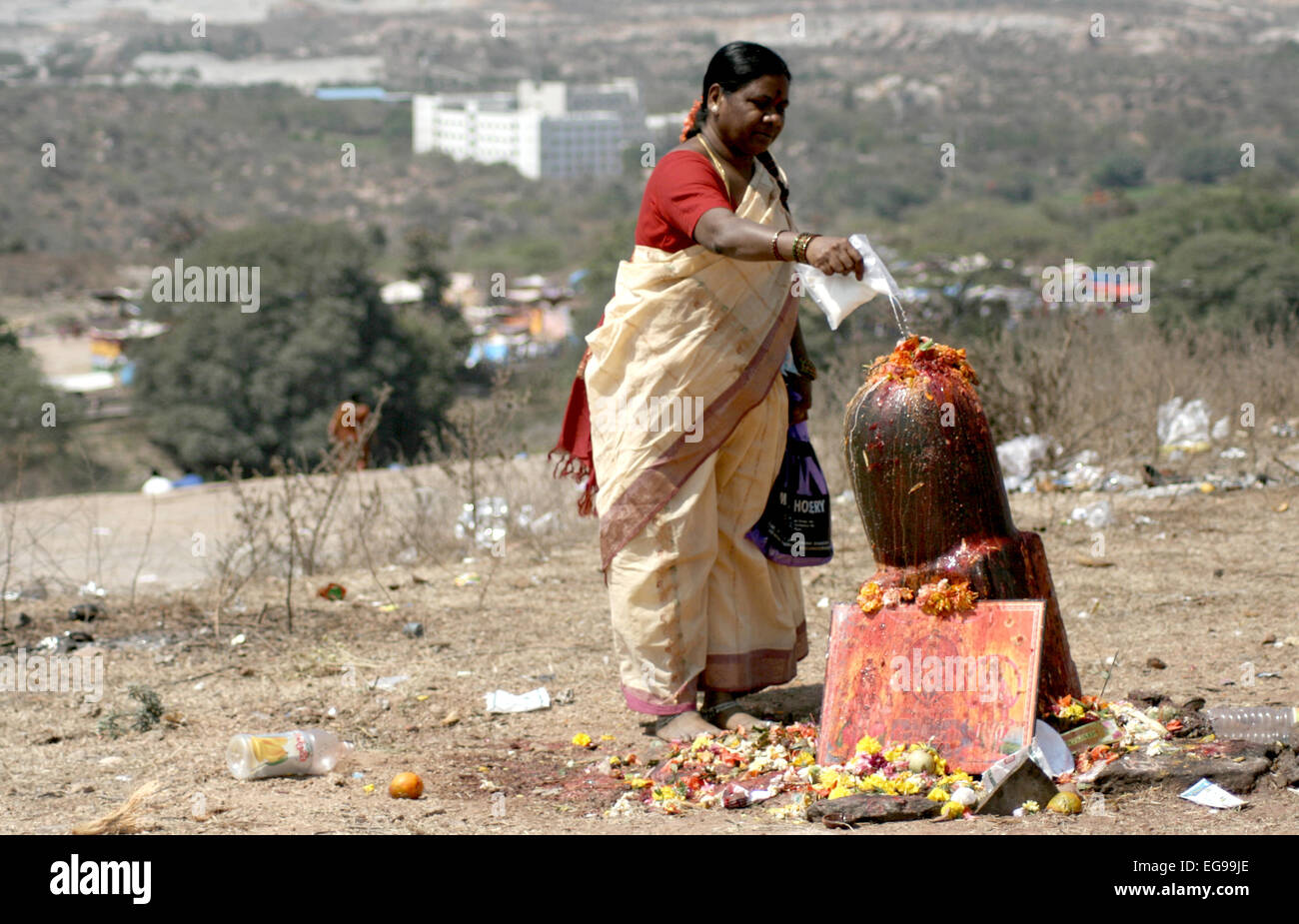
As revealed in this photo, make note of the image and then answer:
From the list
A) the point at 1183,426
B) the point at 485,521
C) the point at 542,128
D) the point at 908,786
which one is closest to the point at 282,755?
the point at 908,786

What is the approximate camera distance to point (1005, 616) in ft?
10.8

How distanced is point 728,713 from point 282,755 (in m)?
1.17

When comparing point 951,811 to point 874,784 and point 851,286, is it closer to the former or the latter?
point 874,784

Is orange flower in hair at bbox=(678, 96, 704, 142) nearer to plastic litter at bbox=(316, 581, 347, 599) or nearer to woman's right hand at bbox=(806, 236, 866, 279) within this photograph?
woman's right hand at bbox=(806, 236, 866, 279)

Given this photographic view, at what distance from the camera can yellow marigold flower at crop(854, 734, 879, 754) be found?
131 inches

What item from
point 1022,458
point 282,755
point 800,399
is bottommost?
point 282,755

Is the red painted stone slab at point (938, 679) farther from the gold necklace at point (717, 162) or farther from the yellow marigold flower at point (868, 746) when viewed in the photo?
the gold necklace at point (717, 162)

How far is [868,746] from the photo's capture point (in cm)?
333

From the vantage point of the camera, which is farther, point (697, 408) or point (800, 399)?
point (800, 399)

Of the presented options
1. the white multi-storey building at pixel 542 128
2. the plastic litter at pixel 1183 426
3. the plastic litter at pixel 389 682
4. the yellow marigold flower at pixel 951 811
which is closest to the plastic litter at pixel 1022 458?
the plastic litter at pixel 1183 426

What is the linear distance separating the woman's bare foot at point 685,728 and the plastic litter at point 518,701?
663mm

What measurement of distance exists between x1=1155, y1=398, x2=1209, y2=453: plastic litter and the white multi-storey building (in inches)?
3150

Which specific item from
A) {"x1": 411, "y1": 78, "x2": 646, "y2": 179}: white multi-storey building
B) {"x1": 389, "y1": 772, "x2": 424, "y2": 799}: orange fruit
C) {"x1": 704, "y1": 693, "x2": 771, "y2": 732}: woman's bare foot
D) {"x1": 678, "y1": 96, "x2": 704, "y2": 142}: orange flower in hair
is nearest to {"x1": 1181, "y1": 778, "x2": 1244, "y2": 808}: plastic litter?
{"x1": 704, "y1": 693, "x2": 771, "y2": 732}: woman's bare foot
